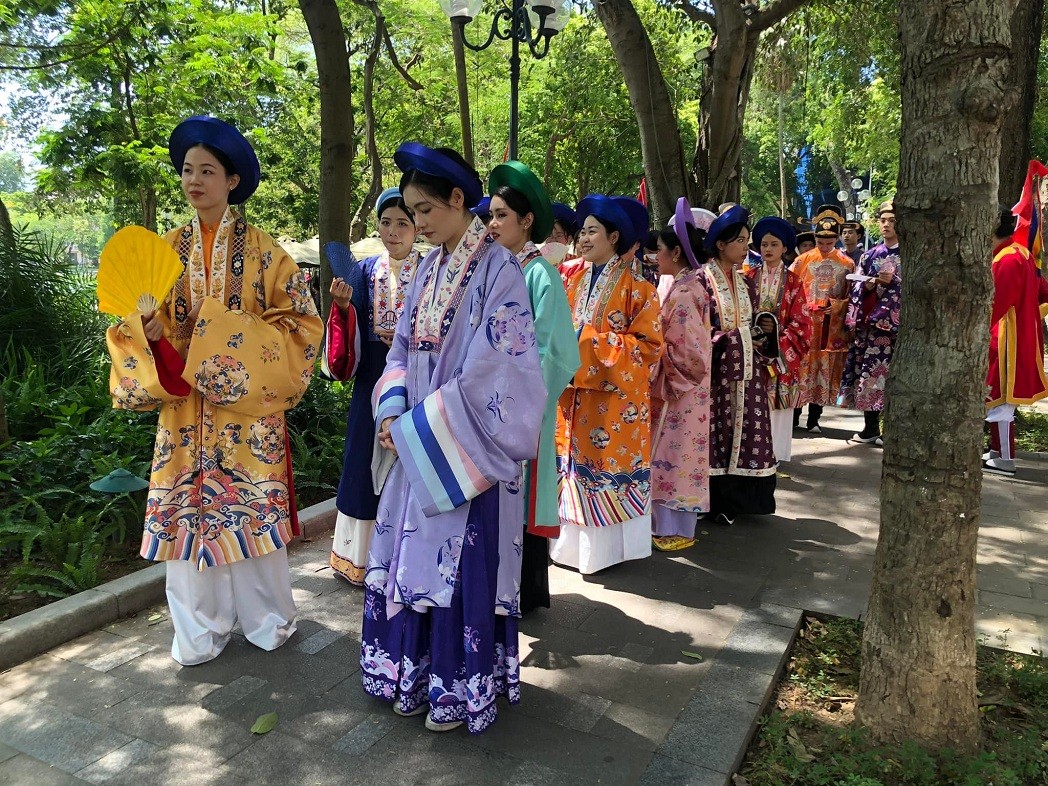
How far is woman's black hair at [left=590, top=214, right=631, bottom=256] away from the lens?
14.1 ft

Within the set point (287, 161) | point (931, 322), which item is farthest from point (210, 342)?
point (287, 161)

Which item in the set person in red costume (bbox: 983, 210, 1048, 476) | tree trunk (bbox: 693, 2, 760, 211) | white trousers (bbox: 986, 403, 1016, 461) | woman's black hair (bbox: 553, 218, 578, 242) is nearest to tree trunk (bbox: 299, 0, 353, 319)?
woman's black hair (bbox: 553, 218, 578, 242)

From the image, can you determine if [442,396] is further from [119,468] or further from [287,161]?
[287,161]

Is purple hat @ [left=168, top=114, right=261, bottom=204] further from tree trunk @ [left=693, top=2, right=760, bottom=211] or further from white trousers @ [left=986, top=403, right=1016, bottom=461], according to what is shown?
white trousers @ [left=986, top=403, right=1016, bottom=461]

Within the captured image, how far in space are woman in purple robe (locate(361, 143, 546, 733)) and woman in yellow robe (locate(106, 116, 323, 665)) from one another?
2.27 ft

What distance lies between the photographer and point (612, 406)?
14.5 ft

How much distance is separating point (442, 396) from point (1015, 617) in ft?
10.0

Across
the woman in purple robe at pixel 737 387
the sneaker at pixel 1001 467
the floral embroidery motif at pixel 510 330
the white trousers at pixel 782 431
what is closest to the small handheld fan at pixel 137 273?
the floral embroidery motif at pixel 510 330

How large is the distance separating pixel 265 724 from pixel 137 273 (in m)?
1.75

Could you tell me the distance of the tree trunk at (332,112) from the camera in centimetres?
600

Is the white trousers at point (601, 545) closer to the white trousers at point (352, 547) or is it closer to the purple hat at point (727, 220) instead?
the white trousers at point (352, 547)

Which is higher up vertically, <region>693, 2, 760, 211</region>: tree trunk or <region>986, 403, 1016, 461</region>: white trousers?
<region>693, 2, 760, 211</region>: tree trunk

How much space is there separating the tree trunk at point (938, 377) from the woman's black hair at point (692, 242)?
2.49 meters

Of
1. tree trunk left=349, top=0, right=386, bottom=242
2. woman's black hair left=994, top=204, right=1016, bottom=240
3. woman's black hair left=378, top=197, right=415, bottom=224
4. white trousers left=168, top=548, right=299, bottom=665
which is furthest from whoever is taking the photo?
tree trunk left=349, top=0, right=386, bottom=242
